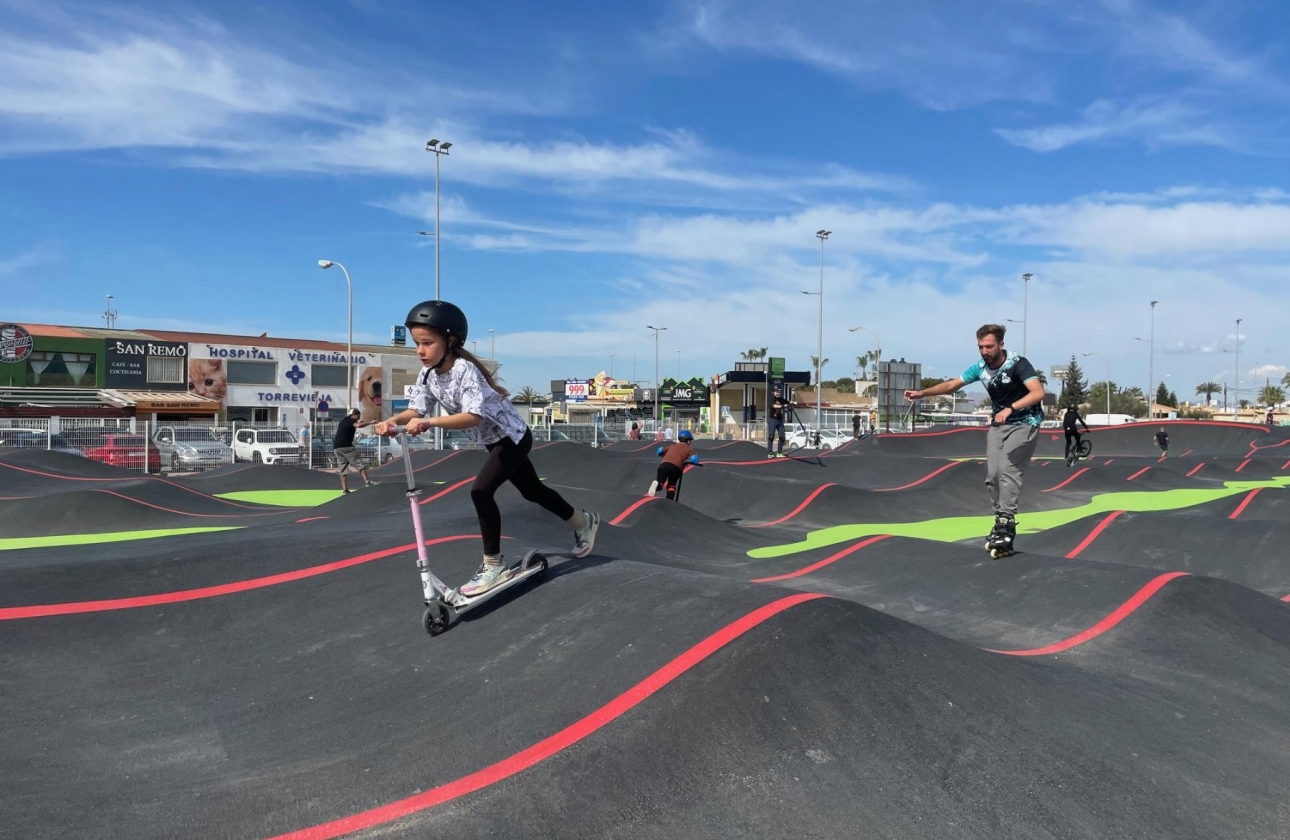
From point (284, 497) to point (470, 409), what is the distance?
15490mm

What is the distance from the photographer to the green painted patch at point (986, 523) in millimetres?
11023

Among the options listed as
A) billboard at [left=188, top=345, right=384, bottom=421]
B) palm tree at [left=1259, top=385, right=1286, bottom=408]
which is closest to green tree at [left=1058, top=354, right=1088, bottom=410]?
palm tree at [left=1259, top=385, right=1286, bottom=408]

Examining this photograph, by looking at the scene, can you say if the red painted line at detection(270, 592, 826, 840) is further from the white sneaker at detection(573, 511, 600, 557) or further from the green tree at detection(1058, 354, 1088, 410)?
the green tree at detection(1058, 354, 1088, 410)

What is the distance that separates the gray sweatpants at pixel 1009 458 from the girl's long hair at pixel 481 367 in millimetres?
4122

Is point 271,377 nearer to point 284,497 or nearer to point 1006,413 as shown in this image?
point 284,497

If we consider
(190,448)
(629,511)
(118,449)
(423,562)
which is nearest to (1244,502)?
(629,511)

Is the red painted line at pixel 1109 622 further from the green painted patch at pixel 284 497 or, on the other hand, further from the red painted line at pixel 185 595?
the green painted patch at pixel 284 497

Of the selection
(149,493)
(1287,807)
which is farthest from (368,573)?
(149,493)

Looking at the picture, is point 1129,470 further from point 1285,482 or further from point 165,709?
point 165,709

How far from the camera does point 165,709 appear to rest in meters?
3.69

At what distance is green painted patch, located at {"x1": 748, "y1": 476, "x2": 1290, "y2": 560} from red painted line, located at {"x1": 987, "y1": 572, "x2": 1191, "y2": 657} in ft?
10.7

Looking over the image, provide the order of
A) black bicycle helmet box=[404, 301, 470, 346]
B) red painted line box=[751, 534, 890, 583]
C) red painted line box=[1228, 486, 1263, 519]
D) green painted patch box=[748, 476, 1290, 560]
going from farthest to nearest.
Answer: red painted line box=[1228, 486, 1263, 519]
green painted patch box=[748, 476, 1290, 560]
red painted line box=[751, 534, 890, 583]
black bicycle helmet box=[404, 301, 470, 346]

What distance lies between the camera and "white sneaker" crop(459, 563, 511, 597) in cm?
452

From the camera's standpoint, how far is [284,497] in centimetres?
1795
